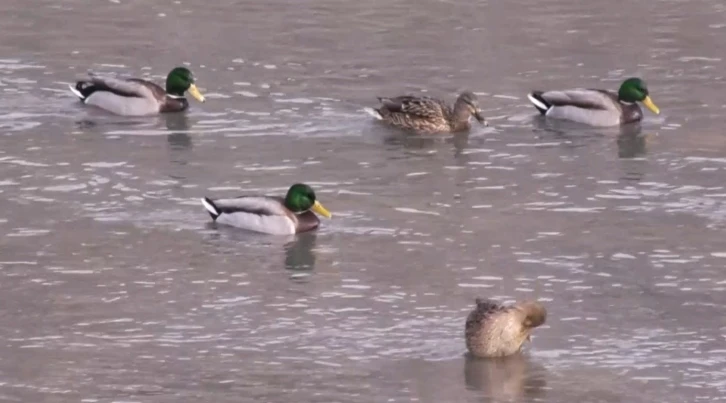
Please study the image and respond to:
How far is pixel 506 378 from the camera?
33.9ft

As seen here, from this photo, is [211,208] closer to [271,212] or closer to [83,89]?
[271,212]

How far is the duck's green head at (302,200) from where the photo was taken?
13539 mm

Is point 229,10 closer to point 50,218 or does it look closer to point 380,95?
point 380,95

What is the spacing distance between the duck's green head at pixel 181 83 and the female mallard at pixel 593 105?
318cm

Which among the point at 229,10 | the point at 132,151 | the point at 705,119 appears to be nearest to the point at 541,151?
the point at 705,119

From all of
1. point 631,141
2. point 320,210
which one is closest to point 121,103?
point 320,210

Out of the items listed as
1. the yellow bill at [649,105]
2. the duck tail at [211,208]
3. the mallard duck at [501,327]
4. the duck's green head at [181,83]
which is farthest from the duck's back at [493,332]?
the duck's green head at [181,83]

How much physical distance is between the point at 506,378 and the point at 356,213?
3.81 meters

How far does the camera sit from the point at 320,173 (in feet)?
49.8

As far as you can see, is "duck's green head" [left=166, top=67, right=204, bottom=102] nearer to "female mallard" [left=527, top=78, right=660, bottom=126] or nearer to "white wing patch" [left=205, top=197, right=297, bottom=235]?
"female mallard" [left=527, top=78, right=660, bottom=126]

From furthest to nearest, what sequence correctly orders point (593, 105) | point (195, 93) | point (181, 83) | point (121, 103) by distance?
point (195, 93) → point (181, 83) → point (121, 103) → point (593, 105)

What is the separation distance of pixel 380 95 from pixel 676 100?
111 inches

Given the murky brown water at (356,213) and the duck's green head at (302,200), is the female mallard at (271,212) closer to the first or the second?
the duck's green head at (302,200)

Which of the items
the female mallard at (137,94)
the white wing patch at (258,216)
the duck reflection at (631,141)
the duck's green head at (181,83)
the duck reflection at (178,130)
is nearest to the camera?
the white wing patch at (258,216)
